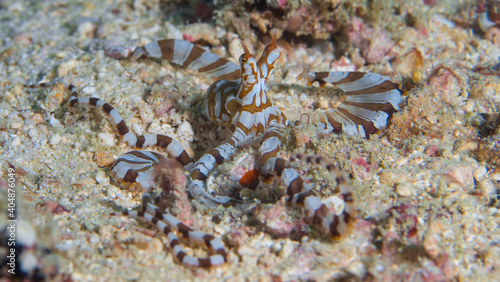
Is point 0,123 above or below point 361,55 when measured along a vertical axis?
below

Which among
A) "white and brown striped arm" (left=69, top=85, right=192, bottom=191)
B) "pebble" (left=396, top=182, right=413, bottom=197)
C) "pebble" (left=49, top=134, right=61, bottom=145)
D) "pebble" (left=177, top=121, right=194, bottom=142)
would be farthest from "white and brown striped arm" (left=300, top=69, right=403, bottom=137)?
"pebble" (left=49, top=134, right=61, bottom=145)

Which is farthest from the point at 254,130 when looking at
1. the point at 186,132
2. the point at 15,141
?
the point at 15,141

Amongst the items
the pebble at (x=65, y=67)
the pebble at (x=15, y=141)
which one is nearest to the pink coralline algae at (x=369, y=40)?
the pebble at (x=65, y=67)

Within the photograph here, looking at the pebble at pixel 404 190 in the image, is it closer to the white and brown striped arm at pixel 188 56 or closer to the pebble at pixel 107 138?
the white and brown striped arm at pixel 188 56

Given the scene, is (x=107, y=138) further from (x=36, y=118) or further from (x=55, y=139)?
(x=36, y=118)

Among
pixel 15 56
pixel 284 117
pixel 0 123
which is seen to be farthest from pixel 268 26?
pixel 15 56

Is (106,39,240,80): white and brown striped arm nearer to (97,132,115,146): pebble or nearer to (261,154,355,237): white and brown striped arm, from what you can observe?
(97,132,115,146): pebble

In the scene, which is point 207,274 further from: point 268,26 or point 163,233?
point 268,26
